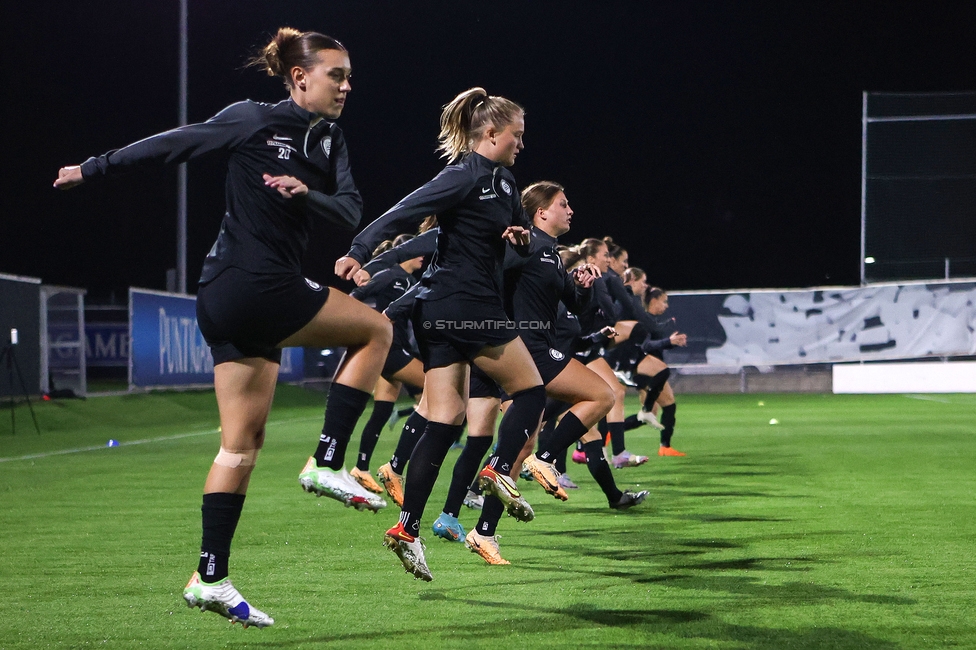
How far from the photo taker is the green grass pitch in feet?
13.7

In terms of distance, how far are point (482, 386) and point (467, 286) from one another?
156 centimetres

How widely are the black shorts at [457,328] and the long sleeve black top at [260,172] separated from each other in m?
0.83

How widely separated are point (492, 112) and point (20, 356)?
14895 mm

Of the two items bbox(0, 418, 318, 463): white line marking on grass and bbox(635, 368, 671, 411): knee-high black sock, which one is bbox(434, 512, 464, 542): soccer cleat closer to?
bbox(635, 368, 671, 411): knee-high black sock

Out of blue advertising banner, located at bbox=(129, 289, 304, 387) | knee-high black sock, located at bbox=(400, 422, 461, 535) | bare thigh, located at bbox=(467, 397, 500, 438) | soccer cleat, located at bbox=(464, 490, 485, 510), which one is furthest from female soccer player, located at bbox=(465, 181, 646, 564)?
blue advertising banner, located at bbox=(129, 289, 304, 387)

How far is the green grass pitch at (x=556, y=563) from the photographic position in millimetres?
4180

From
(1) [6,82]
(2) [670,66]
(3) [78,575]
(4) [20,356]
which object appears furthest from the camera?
(2) [670,66]

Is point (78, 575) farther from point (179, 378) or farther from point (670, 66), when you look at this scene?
point (670, 66)

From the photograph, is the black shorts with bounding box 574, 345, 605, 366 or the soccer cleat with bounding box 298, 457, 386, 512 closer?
the soccer cleat with bounding box 298, 457, 386, 512

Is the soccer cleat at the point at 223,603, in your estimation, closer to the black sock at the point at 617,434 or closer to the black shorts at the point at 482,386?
the black shorts at the point at 482,386

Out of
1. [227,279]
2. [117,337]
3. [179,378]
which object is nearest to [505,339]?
[227,279]

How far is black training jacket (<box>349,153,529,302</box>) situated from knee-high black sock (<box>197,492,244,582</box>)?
53.6 inches

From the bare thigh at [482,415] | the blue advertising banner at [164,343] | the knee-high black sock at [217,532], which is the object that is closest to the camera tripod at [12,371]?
the blue advertising banner at [164,343]

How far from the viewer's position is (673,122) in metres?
46.3
